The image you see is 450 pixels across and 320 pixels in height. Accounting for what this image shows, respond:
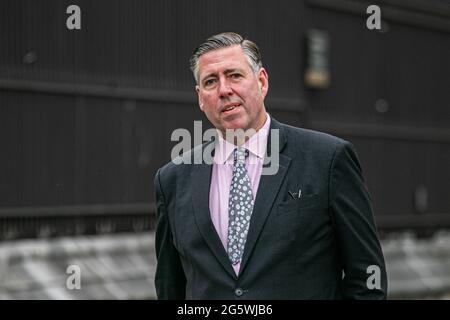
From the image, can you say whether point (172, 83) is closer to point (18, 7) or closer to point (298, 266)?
point (18, 7)

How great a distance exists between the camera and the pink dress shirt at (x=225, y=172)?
397 cm

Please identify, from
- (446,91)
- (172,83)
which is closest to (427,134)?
(446,91)

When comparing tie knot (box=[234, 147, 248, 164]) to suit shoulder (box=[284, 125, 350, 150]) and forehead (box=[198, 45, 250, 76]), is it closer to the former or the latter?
suit shoulder (box=[284, 125, 350, 150])

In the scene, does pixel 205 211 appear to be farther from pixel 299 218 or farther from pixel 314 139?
pixel 314 139

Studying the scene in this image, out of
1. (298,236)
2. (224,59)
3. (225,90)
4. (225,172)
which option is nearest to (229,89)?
(225,90)

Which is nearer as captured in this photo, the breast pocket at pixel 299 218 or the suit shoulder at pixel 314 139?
the breast pocket at pixel 299 218

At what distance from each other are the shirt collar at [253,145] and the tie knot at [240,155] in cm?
2

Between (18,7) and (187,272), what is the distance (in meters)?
8.48

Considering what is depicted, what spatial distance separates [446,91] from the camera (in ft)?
66.8

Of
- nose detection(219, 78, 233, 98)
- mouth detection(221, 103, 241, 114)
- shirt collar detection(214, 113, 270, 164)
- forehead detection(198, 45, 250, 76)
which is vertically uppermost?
forehead detection(198, 45, 250, 76)

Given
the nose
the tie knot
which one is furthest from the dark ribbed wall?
the nose

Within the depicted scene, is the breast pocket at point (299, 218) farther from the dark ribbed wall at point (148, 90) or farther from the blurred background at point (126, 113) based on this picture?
the dark ribbed wall at point (148, 90)

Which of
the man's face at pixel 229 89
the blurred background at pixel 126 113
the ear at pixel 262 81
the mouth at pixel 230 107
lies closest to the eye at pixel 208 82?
the man's face at pixel 229 89

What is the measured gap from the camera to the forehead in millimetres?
3939
